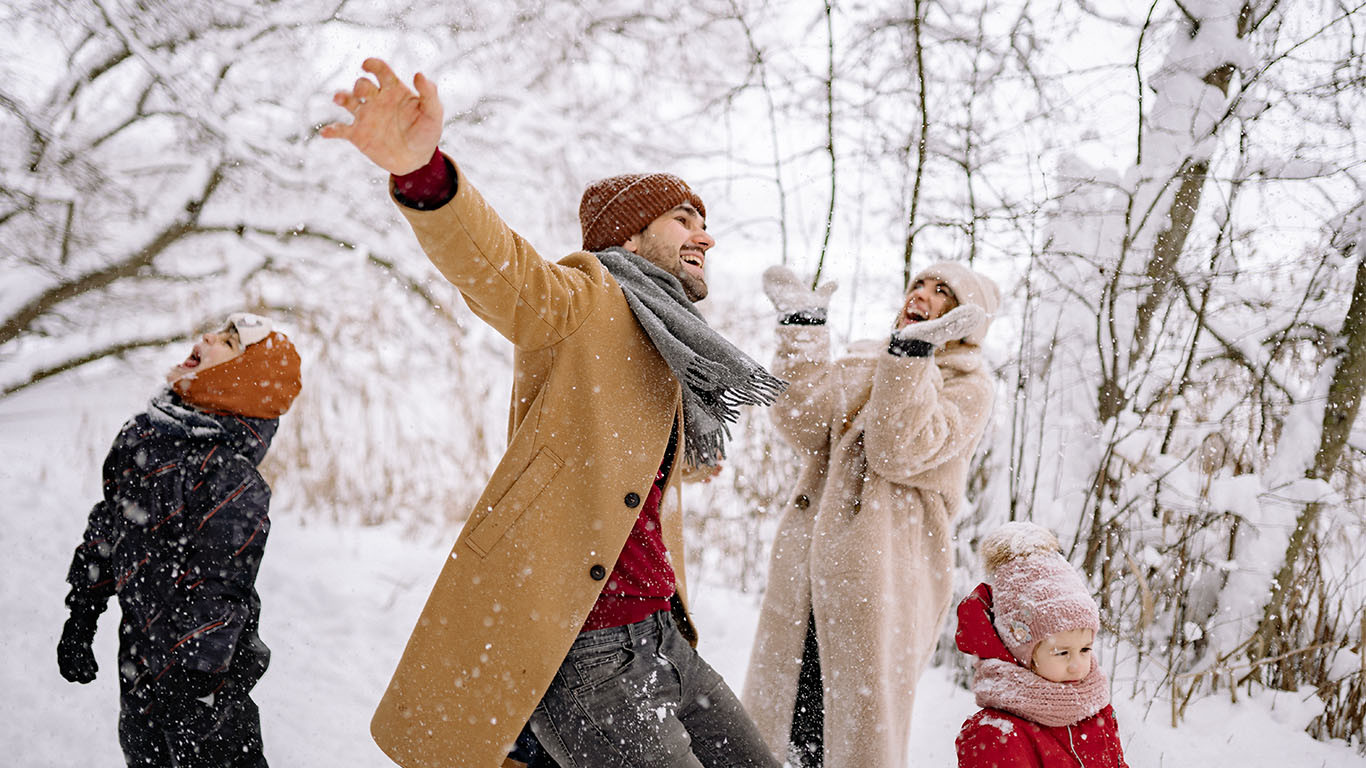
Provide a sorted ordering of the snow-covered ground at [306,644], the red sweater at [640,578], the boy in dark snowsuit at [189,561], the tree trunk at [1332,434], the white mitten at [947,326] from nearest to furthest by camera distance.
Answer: the red sweater at [640,578]
the boy in dark snowsuit at [189,561]
the white mitten at [947,326]
the snow-covered ground at [306,644]
the tree trunk at [1332,434]

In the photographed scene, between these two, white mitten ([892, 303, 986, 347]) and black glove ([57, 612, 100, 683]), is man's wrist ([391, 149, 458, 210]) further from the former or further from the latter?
black glove ([57, 612, 100, 683])

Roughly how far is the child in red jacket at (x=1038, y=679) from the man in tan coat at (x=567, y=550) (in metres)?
0.54

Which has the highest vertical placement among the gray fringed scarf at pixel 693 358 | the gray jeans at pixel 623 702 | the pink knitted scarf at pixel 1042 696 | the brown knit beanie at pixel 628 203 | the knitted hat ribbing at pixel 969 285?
the knitted hat ribbing at pixel 969 285

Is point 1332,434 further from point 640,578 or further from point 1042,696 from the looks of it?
point 640,578

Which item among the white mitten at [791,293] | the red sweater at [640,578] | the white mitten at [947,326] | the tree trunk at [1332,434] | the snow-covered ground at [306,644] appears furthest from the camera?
the tree trunk at [1332,434]

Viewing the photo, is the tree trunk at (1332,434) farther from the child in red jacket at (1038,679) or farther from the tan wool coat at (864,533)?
the child in red jacket at (1038,679)

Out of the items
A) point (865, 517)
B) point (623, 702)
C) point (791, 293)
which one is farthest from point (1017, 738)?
point (791, 293)

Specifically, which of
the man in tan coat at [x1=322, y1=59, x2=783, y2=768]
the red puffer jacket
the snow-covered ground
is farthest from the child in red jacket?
the snow-covered ground

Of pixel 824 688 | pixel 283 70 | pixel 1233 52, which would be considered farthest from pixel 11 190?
pixel 1233 52

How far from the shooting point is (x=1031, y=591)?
1.60m

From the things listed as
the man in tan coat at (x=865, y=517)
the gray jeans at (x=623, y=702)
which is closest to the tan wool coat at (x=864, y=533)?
the man in tan coat at (x=865, y=517)

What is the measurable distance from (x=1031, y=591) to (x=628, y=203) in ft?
3.79

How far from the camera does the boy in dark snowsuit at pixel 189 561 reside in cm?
202

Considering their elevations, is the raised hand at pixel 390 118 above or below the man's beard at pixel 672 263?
below
